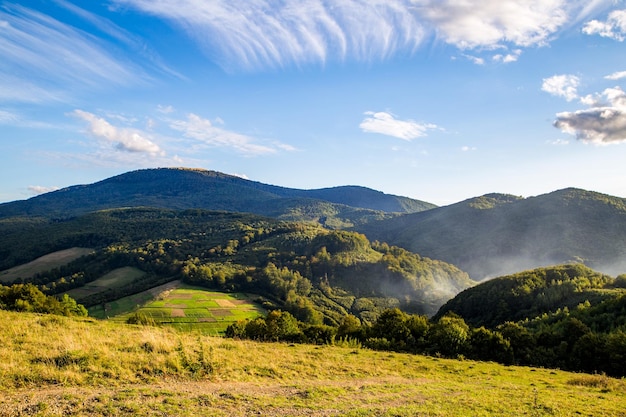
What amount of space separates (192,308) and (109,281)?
231 ft

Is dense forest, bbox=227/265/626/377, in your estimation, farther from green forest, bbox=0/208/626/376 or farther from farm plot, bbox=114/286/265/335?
farm plot, bbox=114/286/265/335

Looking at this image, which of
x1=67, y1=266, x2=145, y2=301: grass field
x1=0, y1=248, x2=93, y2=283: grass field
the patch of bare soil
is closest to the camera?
the patch of bare soil

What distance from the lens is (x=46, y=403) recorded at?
38.0ft

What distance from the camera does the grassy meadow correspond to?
41.9ft

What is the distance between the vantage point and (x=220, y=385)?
16094 mm

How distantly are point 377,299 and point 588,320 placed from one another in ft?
446

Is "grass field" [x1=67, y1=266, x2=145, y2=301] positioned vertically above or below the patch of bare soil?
below

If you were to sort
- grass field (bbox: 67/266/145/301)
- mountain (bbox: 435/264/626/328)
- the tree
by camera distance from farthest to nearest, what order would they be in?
1. grass field (bbox: 67/266/145/301)
2. mountain (bbox: 435/264/626/328)
3. the tree

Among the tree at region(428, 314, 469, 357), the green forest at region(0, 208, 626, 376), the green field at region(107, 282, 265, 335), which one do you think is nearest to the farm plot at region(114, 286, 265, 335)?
the green field at region(107, 282, 265, 335)

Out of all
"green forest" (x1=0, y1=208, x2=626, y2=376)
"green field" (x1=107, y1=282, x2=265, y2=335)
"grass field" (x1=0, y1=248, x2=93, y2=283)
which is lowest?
"grass field" (x1=0, y1=248, x2=93, y2=283)

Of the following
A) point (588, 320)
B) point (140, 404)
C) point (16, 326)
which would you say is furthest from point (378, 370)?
point (588, 320)

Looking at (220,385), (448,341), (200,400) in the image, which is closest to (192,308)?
(448,341)

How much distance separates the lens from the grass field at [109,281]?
150 m

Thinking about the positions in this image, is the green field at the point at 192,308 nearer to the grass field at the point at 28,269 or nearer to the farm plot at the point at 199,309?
the farm plot at the point at 199,309
